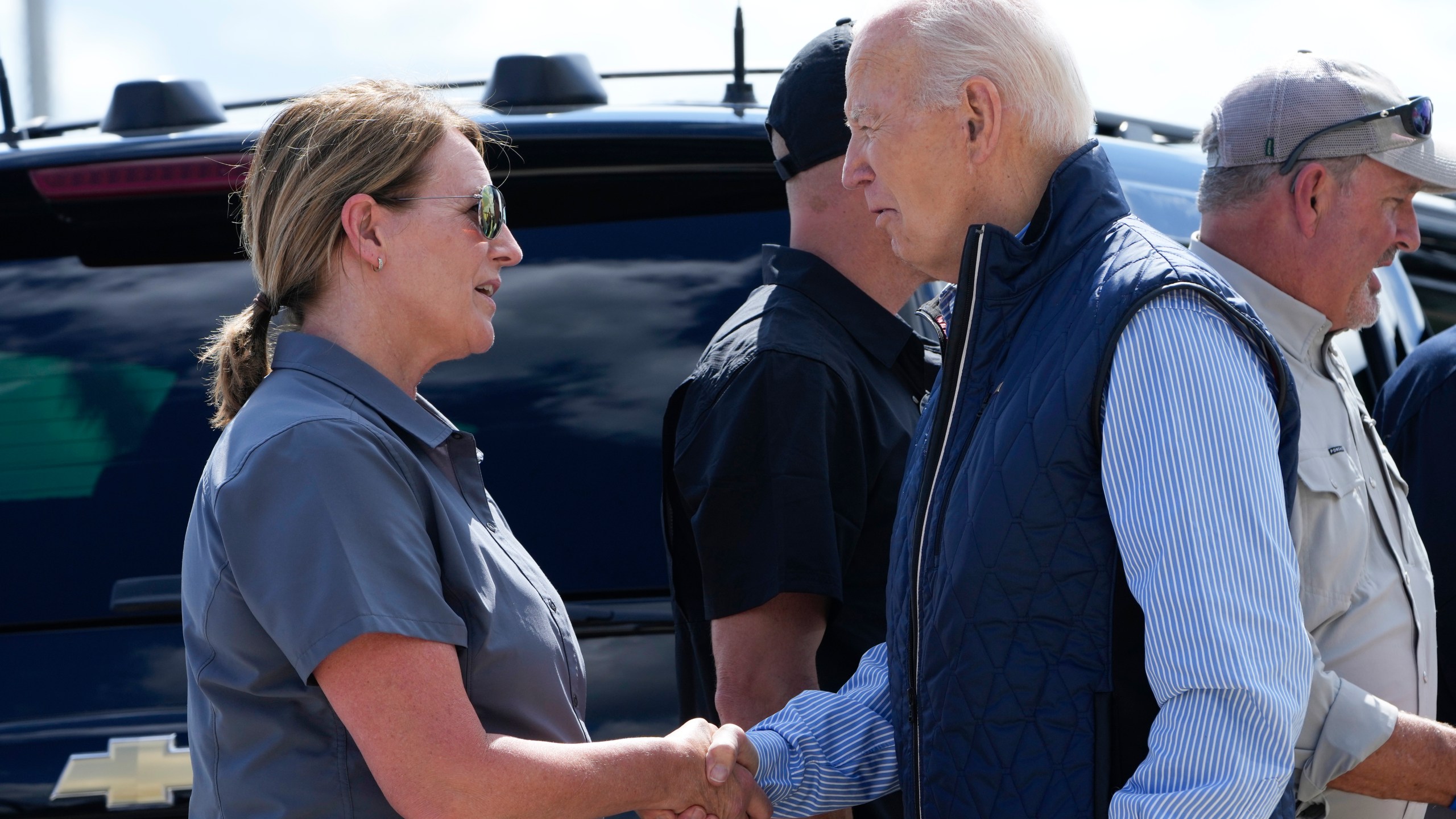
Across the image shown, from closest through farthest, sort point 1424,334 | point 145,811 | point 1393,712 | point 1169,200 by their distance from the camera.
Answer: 1. point 1393,712
2. point 145,811
3. point 1169,200
4. point 1424,334

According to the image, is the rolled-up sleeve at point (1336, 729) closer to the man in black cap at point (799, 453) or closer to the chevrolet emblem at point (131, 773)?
the man in black cap at point (799, 453)

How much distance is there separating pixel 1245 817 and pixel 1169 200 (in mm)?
2075

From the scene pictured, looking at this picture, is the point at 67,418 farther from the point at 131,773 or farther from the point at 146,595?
the point at 131,773

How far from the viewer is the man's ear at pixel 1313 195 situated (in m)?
2.20

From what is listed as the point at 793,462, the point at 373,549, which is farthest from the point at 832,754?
the point at 373,549

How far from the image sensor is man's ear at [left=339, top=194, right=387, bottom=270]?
1.78 metres

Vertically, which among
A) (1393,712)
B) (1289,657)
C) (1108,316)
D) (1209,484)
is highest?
(1108,316)

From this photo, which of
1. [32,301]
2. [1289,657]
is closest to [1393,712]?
[1289,657]

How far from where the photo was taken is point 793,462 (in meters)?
2.06

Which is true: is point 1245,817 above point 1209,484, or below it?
below

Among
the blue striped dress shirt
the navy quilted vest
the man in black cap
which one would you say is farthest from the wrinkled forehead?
the blue striped dress shirt

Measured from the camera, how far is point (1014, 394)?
1490 millimetres

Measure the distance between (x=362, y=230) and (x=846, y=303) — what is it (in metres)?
0.86

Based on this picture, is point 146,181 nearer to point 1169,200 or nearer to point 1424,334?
point 1169,200
